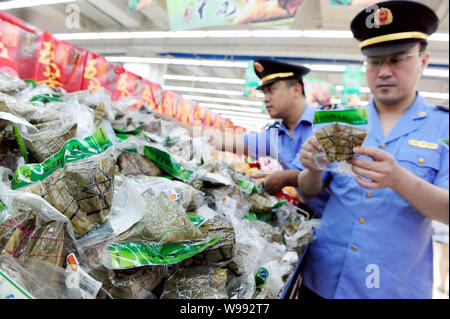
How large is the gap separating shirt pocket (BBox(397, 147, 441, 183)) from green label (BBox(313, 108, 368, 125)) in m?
0.48

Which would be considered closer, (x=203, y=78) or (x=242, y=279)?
(x=242, y=279)

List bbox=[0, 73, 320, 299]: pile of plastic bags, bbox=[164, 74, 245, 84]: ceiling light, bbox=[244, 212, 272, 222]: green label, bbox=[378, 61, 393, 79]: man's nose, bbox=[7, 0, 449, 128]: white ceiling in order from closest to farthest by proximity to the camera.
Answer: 1. bbox=[0, 73, 320, 299]: pile of plastic bags
2. bbox=[378, 61, 393, 79]: man's nose
3. bbox=[244, 212, 272, 222]: green label
4. bbox=[7, 0, 449, 128]: white ceiling
5. bbox=[164, 74, 245, 84]: ceiling light

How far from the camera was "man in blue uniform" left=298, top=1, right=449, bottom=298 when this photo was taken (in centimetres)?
96

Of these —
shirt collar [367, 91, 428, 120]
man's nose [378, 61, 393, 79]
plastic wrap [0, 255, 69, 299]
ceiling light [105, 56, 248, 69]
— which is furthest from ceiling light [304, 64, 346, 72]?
plastic wrap [0, 255, 69, 299]

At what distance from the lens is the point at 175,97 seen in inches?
182

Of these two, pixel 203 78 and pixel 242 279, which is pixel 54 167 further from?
pixel 203 78

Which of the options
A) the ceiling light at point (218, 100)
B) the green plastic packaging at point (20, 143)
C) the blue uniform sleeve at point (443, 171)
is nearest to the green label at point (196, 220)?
the green plastic packaging at point (20, 143)

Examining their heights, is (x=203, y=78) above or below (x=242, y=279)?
above

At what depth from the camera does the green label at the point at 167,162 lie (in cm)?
92

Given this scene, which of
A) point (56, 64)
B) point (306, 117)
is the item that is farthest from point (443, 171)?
point (56, 64)

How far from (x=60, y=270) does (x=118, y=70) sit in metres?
Answer: 3.13

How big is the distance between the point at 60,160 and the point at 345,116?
819 millimetres

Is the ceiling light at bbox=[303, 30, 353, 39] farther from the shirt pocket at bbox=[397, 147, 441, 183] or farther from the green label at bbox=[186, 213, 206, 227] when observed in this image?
the green label at bbox=[186, 213, 206, 227]

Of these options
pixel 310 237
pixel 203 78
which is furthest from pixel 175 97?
pixel 203 78
